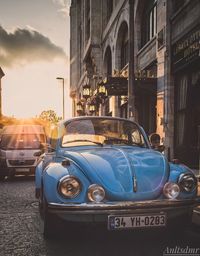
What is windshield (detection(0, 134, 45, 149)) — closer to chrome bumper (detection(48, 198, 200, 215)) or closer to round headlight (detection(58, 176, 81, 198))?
round headlight (detection(58, 176, 81, 198))

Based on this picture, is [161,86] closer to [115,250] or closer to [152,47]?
[152,47]

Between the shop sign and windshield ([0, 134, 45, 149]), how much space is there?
5664mm

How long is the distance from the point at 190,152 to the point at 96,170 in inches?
375

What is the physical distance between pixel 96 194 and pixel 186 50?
9.68m

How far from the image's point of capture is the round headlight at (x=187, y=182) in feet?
14.6

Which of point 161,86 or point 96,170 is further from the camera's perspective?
point 161,86

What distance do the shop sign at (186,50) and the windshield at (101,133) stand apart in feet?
21.2

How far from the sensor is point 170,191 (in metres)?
4.37

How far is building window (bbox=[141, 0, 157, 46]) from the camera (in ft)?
59.1

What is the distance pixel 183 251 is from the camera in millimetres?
4113

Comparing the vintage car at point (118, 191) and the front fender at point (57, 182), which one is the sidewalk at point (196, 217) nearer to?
the vintage car at point (118, 191)

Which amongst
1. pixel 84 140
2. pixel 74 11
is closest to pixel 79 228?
pixel 84 140

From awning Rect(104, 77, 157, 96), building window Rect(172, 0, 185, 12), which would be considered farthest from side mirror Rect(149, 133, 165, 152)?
awning Rect(104, 77, 157, 96)

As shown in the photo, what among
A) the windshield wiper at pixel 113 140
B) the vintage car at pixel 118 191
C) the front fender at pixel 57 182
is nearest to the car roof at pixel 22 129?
the windshield wiper at pixel 113 140
